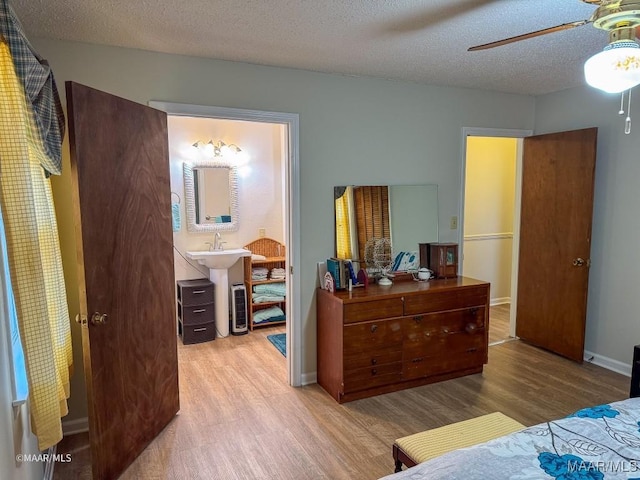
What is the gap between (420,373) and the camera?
322 centimetres

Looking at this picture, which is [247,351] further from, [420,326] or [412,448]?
[412,448]

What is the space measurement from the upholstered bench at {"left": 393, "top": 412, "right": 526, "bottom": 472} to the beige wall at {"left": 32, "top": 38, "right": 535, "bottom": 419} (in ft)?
5.12

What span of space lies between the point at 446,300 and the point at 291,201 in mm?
1400

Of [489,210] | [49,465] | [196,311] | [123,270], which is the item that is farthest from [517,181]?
[49,465]

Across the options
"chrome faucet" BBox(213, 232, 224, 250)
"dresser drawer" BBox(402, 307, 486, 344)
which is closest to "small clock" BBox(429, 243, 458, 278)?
"dresser drawer" BBox(402, 307, 486, 344)

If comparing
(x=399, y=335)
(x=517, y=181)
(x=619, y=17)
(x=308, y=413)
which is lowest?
(x=308, y=413)

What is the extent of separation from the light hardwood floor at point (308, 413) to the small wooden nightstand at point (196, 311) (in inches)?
14.5

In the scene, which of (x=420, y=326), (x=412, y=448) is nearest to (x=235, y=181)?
(x=420, y=326)

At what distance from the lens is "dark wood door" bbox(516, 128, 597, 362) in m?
3.55

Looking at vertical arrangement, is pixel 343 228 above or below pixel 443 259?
above

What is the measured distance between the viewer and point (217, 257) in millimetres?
4277

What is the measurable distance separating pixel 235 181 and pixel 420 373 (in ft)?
9.38

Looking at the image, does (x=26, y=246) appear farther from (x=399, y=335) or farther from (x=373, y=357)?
(x=399, y=335)

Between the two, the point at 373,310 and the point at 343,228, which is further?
the point at 343,228
